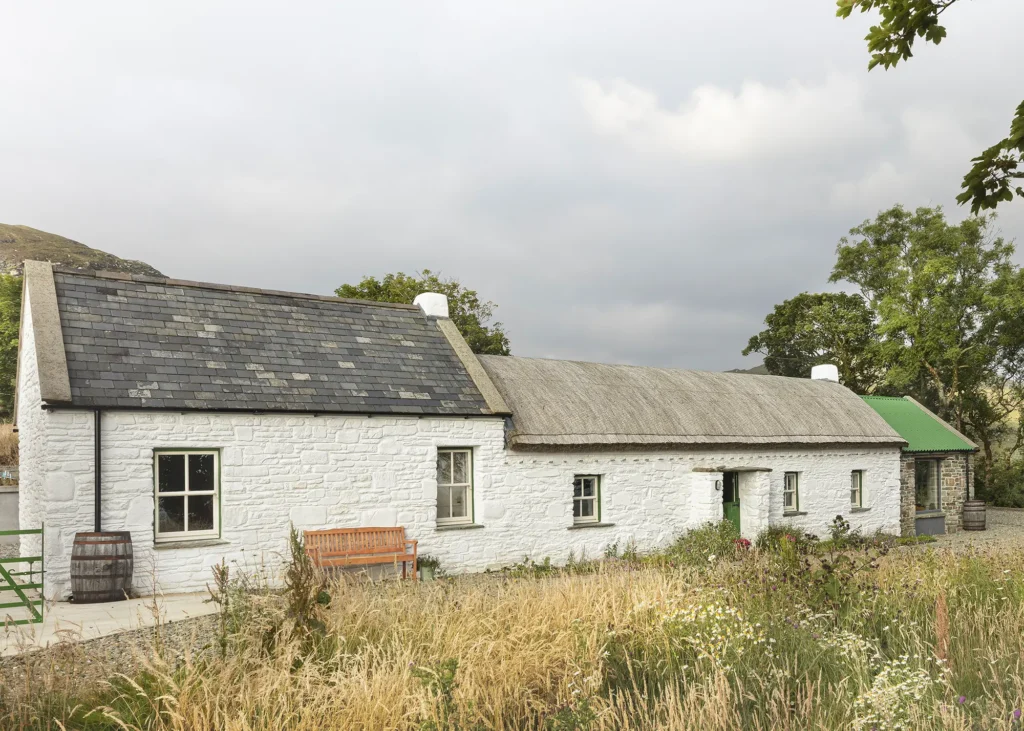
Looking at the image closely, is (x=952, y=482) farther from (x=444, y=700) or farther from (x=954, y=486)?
(x=444, y=700)

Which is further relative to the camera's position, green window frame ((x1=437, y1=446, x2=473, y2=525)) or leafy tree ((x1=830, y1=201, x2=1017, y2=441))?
leafy tree ((x1=830, y1=201, x2=1017, y2=441))

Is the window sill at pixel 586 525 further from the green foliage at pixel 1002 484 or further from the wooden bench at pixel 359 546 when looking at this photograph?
→ the green foliage at pixel 1002 484

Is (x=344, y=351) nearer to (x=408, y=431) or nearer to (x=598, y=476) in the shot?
(x=408, y=431)

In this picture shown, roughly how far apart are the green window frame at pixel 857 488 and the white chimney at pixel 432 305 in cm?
1160

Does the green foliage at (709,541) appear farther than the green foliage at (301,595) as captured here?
Yes

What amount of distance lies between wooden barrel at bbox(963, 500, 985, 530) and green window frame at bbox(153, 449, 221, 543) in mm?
20502

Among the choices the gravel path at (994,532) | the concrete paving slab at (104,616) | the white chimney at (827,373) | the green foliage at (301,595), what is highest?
the white chimney at (827,373)

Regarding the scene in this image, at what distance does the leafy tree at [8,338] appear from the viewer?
138 feet

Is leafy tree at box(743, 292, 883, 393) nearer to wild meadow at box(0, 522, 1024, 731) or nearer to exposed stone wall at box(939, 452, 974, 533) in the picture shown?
exposed stone wall at box(939, 452, 974, 533)

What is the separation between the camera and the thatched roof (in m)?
15.1

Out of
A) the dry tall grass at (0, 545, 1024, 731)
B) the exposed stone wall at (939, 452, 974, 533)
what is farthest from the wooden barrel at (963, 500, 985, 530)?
the dry tall grass at (0, 545, 1024, 731)

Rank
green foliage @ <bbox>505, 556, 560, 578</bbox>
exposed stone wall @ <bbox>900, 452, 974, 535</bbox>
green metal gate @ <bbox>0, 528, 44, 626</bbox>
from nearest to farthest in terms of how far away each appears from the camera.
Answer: green metal gate @ <bbox>0, 528, 44, 626</bbox> < green foliage @ <bbox>505, 556, 560, 578</bbox> < exposed stone wall @ <bbox>900, 452, 974, 535</bbox>

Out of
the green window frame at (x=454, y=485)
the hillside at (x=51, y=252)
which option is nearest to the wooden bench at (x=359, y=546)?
the green window frame at (x=454, y=485)

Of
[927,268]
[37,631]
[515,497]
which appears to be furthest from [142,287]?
[927,268]
